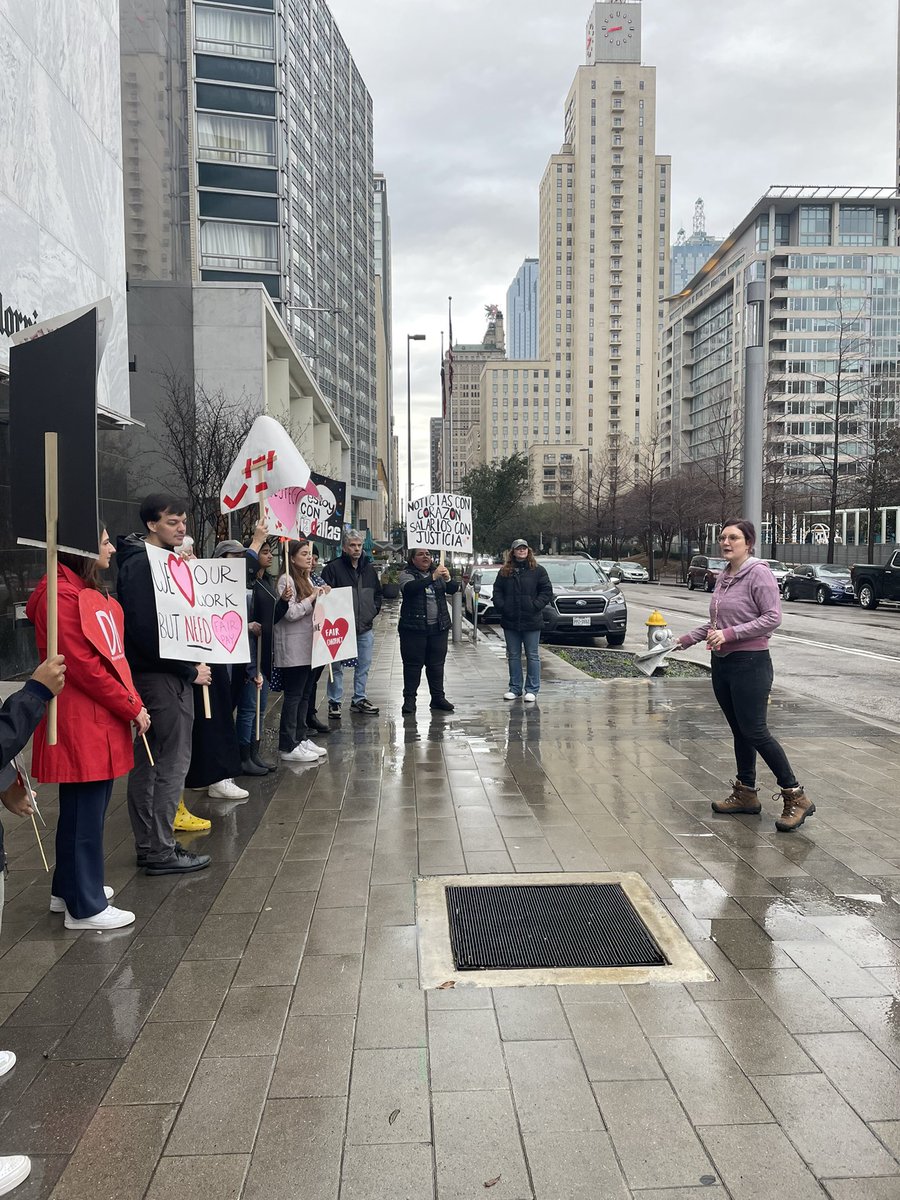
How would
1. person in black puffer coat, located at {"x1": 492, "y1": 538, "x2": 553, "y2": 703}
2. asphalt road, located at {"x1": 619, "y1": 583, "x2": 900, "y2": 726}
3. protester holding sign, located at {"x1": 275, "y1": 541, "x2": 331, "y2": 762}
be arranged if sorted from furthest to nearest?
asphalt road, located at {"x1": 619, "y1": 583, "x2": 900, "y2": 726}, person in black puffer coat, located at {"x1": 492, "y1": 538, "x2": 553, "y2": 703}, protester holding sign, located at {"x1": 275, "y1": 541, "x2": 331, "y2": 762}

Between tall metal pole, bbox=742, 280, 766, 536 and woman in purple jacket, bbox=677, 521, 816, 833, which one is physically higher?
tall metal pole, bbox=742, 280, 766, 536

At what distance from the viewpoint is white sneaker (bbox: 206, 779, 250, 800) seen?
6.64 meters

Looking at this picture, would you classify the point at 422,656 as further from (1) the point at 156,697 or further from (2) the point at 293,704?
(1) the point at 156,697

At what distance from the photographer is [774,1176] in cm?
253

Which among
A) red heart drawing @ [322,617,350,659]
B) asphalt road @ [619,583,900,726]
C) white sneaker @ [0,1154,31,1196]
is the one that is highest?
red heart drawing @ [322,617,350,659]

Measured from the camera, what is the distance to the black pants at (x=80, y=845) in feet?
13.9

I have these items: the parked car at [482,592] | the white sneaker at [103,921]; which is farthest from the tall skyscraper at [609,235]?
the white sneaker at [103,921]

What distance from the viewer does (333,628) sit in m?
8.28

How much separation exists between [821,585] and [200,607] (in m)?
29.8

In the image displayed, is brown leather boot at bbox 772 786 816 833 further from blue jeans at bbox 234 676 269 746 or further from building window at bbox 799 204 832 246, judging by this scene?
building window at bbox 799 204 832 246

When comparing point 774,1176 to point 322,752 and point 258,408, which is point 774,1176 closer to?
point 322,752

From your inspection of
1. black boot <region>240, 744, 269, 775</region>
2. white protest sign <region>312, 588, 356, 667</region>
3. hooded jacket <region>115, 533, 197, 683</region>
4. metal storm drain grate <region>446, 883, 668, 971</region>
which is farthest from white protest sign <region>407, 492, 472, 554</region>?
metal storm drain grate <region>446, 883, 668, 971</region>

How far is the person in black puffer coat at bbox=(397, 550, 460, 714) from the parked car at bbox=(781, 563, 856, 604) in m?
23.5

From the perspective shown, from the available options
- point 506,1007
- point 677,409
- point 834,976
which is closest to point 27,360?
point 506,1007
